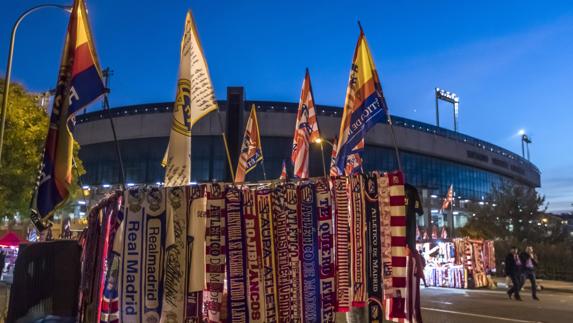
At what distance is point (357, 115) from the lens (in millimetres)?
7637

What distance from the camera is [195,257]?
232 inches

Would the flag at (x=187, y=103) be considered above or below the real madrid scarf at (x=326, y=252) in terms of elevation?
above

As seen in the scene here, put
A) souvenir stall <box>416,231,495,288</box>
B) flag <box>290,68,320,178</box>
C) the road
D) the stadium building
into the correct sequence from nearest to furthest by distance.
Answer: flag <box>290,68,320,178</box> < the road < souvenir stall <box>416,231,495,288</box> < the stadium building

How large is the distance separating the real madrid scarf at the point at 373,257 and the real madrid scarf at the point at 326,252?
1.33 ft

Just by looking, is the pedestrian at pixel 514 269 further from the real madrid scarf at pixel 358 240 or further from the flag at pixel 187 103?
the flag at pixel 187 103

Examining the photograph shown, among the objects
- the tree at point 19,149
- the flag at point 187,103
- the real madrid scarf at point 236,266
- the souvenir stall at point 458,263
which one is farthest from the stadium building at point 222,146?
the real madrid scarf at point 236,266

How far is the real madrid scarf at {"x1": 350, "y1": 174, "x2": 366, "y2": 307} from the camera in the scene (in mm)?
5902

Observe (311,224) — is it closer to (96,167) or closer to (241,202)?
(241,202)

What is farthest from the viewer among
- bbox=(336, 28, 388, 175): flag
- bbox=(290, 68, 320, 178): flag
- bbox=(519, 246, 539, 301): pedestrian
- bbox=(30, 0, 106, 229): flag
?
bbox=(519, 246, 539, 301): pedestrian

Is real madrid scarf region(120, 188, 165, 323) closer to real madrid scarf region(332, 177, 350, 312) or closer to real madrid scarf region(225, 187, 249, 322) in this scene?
real madrid scarf region(225, 187, 249, 322)

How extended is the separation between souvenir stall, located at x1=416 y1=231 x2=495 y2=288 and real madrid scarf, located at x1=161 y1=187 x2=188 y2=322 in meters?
18.4

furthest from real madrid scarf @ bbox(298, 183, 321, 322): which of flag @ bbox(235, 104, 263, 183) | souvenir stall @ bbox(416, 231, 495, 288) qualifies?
souvenir stall @ bbox(416, 231, 495, 288)

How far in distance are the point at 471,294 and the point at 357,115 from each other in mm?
14833

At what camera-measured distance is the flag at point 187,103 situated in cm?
663
